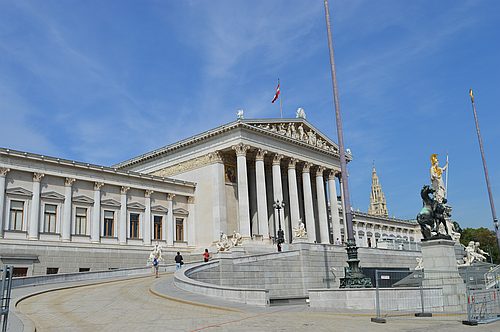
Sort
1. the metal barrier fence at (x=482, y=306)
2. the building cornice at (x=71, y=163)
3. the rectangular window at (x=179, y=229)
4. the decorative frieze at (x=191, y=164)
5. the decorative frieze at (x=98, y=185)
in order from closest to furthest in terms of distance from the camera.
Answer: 1. the metal barrier fence at (x=482, y=306)
2. the building cornice at (x=71, y=163)
3. the decorative frieze at (x=98, y=185)
4. the rectangular window at (x=179, y=229)
5. the decorative frieze at (x=191, y=164)

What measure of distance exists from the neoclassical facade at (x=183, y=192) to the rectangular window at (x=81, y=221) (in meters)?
0.09

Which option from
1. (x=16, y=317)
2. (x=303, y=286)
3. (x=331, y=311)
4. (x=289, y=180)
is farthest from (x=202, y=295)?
(x=289, y=180)

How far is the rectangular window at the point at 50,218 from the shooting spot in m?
43.2

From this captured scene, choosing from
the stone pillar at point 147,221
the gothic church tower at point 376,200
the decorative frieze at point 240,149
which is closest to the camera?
the stone pillar at point 147,221

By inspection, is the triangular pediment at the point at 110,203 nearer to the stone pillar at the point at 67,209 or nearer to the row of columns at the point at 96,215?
the row of columns at the point at 96,215

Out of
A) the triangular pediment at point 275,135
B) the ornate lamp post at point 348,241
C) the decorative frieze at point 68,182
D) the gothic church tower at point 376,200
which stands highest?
the gothic church tower at point 376,200

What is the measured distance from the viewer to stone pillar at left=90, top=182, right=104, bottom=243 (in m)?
45.9

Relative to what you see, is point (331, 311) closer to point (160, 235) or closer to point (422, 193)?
point (422, 193)

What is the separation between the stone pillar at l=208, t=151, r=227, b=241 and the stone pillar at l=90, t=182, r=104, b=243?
482 inches

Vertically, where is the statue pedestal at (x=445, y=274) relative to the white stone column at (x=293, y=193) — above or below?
below

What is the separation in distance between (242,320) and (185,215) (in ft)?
133

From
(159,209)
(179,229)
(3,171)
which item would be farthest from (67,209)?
(179,229)

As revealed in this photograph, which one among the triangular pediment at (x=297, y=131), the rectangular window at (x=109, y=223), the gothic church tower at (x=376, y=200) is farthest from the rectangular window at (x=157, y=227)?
the gothic church tower at (x=376, y=200)

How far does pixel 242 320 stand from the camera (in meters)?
15.8
